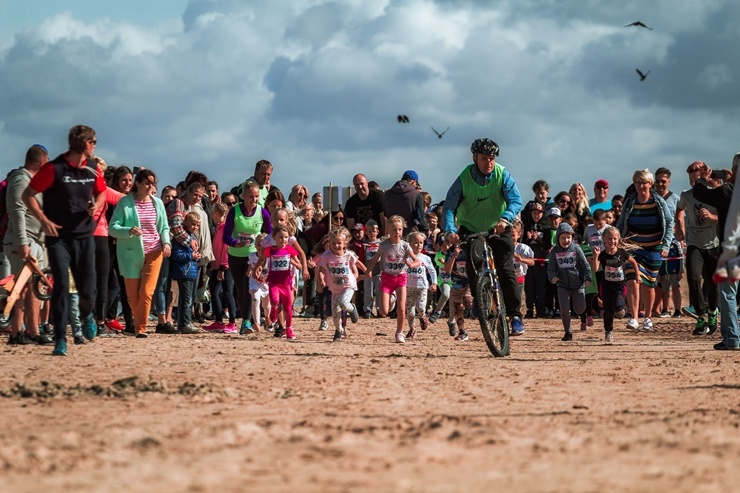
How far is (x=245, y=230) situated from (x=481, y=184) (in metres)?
4.73

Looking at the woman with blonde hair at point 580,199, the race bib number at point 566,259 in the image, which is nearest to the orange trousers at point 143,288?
the race bib number at point 566,259

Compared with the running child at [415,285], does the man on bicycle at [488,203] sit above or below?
above

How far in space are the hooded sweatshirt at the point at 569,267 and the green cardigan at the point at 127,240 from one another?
5.08m

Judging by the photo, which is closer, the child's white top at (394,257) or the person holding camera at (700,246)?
the child's white top at (394,257)

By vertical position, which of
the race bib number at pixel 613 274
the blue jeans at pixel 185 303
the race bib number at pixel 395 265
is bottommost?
the blue jeans at pixel 185 303

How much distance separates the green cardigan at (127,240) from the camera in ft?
48.1

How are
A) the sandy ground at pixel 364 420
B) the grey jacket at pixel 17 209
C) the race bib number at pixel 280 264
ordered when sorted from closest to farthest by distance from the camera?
1. the sandy ground at pixel 364 420
2. the grey jacket at pixel 17 209
3. the race bib number at pixel 280 264

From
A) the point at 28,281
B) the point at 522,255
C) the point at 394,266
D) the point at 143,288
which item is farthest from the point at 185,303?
the point at 522,255

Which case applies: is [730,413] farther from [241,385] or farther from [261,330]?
[261,330]

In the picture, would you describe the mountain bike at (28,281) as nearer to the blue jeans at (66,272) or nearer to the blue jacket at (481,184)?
the blue jeans at (66,272)

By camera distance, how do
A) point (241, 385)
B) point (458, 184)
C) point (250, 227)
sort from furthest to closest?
1. point (250, 227)
2. point (458, 184)
3. point (241, 385)

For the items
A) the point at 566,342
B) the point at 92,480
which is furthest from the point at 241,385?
the point at 566,342

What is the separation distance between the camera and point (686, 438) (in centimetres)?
636

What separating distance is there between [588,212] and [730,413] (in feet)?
47.2
